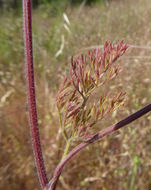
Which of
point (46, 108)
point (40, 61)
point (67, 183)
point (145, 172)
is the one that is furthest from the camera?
point (40, 61)

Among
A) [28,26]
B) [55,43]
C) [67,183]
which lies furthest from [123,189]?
[55,43]

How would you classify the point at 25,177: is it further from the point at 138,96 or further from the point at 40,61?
the point at 40,61

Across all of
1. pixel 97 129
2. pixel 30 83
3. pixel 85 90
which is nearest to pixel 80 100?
pixel 85 90

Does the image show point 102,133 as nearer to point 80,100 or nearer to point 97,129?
point 80,100

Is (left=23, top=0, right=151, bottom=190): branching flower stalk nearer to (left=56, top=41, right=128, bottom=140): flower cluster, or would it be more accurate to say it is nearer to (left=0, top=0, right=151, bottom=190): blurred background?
(left=56, top=41, right=128, bottom=140): flower cluster

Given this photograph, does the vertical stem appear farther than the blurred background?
No

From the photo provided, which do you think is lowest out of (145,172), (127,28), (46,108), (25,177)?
(25,177)

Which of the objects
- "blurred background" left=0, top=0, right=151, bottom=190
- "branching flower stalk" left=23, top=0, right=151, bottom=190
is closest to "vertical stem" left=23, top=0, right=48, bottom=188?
"branching flower stalk" left=23, top=0, right=151, bottom=190

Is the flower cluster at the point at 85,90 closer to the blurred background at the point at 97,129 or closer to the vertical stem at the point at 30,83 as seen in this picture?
the vertical stem at the point at 30,83
